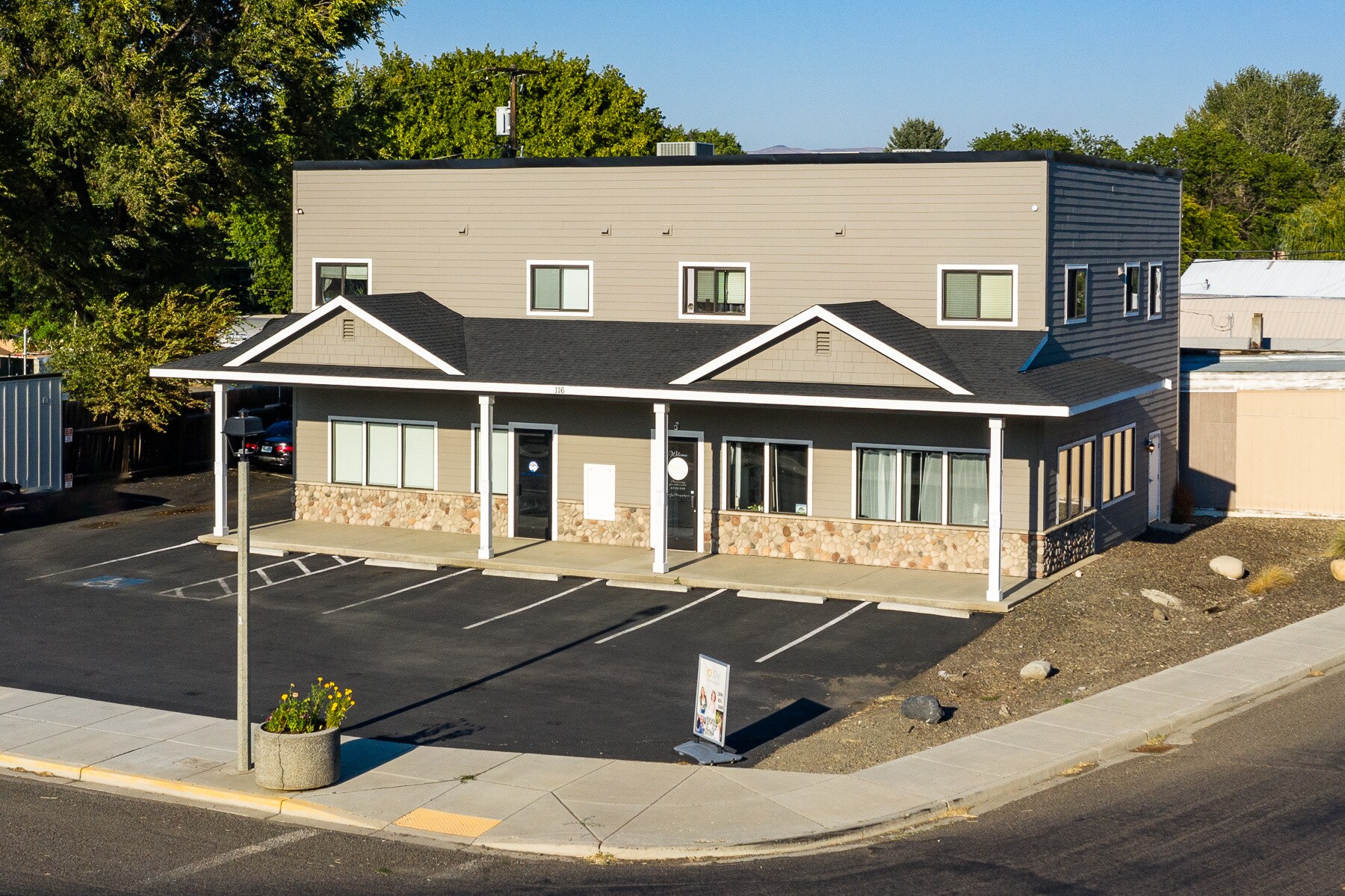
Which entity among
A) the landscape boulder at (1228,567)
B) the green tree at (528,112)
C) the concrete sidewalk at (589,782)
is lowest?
the concrete sidewalk at (589,782)

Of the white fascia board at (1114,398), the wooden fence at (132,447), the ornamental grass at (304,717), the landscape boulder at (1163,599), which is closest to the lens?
the ornamental grass at (304,717)

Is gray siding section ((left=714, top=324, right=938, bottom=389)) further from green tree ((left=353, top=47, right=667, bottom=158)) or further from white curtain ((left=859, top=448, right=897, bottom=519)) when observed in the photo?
Answer: green tree ((left=353, top=47, right=667, bottom=158))

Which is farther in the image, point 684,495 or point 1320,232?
point 1320,232

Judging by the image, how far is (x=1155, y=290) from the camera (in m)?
34.6

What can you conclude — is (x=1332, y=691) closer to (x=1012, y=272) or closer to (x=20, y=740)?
(x=1012, y=272)

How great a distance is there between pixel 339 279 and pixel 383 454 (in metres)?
4.19

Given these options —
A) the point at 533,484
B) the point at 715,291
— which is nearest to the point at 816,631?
the point at 715,291

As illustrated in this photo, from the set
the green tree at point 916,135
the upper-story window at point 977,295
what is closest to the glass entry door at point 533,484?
the upper-story window at point 977,295

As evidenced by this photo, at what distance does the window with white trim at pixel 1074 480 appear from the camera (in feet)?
92.2

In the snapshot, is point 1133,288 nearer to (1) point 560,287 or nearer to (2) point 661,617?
(1) point 560,287

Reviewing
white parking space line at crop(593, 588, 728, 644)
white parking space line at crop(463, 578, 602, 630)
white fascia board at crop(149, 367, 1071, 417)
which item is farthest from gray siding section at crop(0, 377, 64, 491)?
white parking space line at crop(593, 588, 728, 644)

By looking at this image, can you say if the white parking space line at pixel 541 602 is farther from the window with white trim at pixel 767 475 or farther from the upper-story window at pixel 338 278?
the upper-story window at pixel 338 278

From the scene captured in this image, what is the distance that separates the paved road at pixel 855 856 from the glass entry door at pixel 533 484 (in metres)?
15.8

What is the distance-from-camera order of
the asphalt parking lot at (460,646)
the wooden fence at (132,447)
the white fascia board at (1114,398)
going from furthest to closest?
1. the wooden fence at (132,447)
2. the white fascia board at (1114,398)
3. the asphalt parking lot at (460,646)
